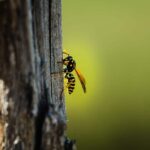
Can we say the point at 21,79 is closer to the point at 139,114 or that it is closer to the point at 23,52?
the point at 23,52

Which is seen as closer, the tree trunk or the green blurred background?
the tree trunk

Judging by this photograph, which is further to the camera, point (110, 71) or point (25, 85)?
point (110, 71)

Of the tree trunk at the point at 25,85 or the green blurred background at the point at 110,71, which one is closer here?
the tree trunk at the point at 25,85

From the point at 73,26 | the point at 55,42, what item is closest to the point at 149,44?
the point at 73,26

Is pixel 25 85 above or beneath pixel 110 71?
beneath
